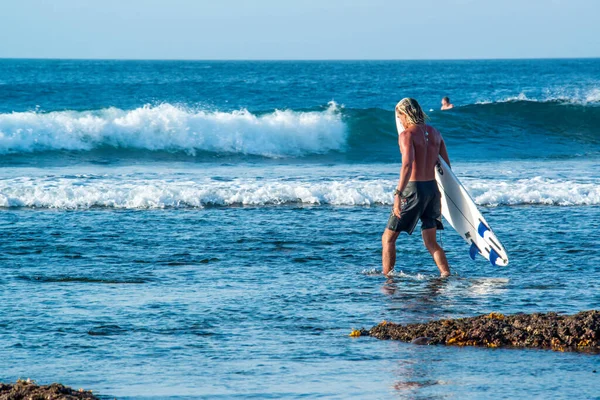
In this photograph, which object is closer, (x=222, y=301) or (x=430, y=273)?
(x=222, y=301)

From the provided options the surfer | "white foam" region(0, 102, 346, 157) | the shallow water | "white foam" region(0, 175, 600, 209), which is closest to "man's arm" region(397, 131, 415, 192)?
the surfer

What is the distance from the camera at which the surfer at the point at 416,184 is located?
7008mm

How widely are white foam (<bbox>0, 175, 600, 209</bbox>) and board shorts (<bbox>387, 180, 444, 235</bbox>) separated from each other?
4.34m

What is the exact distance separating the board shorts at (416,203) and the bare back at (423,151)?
0.07 m

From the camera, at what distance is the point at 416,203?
23.1ft

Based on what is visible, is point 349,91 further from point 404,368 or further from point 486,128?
point 404,368

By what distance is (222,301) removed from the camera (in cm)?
620

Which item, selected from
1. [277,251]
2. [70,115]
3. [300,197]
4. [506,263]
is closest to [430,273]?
[506,263]

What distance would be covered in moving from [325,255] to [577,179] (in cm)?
735

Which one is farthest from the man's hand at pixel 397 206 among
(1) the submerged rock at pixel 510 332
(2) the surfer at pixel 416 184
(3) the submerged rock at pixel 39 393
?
(3) the submerged rock at pixel 39 393

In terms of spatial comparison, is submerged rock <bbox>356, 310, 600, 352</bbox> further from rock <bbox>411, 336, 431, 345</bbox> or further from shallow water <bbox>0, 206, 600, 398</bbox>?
shallow water <bbox>0, 206, 600, 398</bbox>

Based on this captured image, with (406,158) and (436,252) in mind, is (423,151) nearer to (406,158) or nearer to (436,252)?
(406,158)

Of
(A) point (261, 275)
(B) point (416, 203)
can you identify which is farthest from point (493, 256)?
(A) point (261, 275)

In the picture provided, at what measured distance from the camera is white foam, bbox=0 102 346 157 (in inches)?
777
